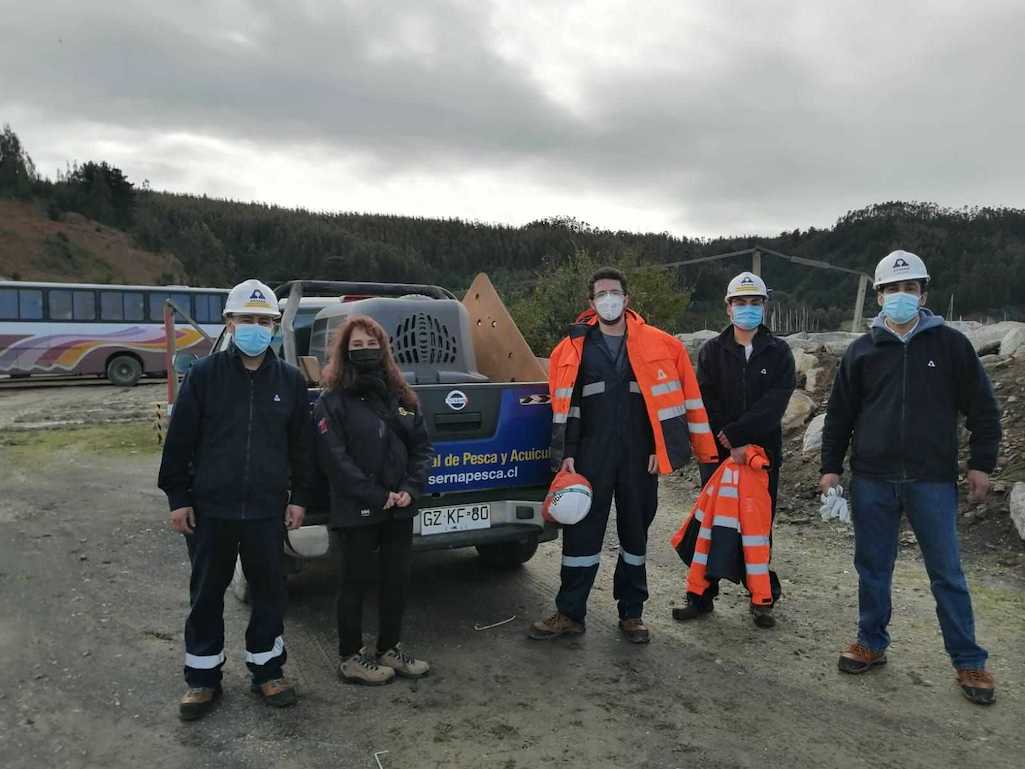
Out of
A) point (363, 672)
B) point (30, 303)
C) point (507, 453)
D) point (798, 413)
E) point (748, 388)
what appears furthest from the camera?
point (30, 303)

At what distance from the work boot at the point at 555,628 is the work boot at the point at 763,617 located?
992mm

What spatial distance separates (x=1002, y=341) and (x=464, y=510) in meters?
7.31

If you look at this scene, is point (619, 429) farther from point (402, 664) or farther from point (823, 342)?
point (823, 342)

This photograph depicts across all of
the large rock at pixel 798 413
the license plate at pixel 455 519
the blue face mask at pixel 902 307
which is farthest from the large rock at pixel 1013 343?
the license plate at pixel 455 519

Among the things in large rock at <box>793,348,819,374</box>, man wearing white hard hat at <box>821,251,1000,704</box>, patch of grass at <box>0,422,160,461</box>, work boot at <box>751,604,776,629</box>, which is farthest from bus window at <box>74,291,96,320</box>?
man wearing white hard hat at <box>821,251,1000,704</box>

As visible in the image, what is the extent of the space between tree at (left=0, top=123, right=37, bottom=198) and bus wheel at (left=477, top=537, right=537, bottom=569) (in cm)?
5067

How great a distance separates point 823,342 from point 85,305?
18.9m

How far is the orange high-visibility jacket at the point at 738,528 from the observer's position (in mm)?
4324

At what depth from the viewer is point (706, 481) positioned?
465cm

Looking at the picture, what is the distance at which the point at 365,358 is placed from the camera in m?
3.56

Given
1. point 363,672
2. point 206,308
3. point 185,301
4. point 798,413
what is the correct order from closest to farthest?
point 363,672 → point 798,413 → point 185,301 → point 206,308

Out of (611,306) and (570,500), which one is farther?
(611,306)

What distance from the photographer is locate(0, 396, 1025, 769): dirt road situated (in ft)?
9.95

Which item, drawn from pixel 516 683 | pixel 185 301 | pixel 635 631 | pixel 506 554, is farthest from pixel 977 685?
pixel 185 301
